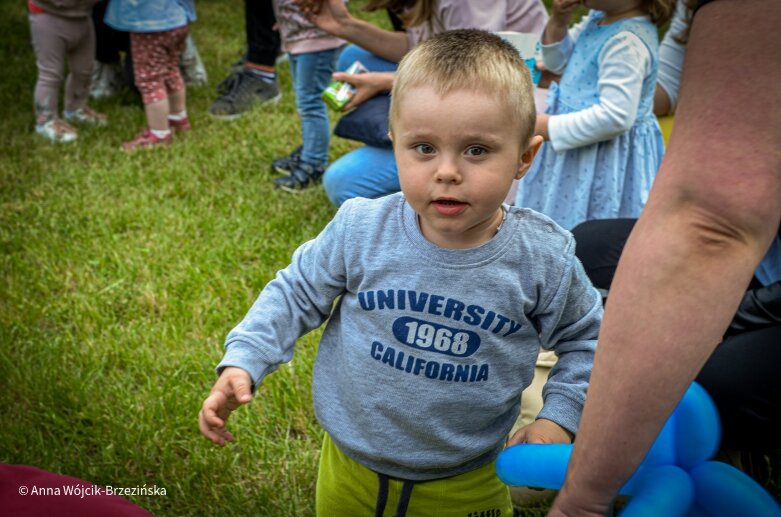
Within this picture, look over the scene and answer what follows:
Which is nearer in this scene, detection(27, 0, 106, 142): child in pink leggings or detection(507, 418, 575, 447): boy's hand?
detection(507, 418, 575, 447): boy's hand

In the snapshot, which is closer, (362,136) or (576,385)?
(576,385)

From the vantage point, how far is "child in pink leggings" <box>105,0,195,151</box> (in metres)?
4.68

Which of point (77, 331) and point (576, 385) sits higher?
point (576, 385)

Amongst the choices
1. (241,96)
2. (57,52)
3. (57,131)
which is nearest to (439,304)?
(57,131)

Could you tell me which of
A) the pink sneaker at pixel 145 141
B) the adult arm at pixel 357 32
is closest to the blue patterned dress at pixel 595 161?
the adult arm at pixel 357 32

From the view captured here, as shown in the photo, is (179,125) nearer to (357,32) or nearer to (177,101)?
(177,101)

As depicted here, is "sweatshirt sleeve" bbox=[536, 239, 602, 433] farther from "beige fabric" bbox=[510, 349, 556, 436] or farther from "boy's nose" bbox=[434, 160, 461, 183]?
"beige fabric" bbox=[510, 349, 556, 436]

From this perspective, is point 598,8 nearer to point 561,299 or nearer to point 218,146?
point 561,299

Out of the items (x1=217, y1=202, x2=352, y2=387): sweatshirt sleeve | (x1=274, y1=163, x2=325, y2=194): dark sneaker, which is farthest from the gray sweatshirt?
(x1=274, y1=163, x2=325, y2=194): dark sneaker

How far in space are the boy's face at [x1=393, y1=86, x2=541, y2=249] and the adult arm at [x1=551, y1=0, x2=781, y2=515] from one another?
325mm

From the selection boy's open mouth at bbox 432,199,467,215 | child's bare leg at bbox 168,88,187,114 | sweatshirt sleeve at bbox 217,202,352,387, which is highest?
boy's open mouth at bbox 432,199,467,215

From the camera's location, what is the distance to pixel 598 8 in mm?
2617

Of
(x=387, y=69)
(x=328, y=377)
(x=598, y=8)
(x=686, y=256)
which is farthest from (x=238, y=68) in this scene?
(x=686, y=256)

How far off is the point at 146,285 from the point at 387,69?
151 cm
